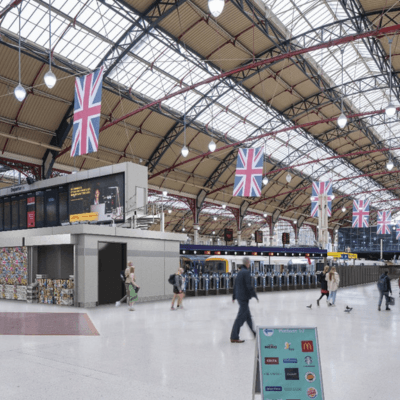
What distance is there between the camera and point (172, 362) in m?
7.18

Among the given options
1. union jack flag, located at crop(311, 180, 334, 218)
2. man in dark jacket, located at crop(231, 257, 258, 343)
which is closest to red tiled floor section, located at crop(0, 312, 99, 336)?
man in dark jacket, located at crop(231, 257, 258, 343)

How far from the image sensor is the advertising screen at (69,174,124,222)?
735 inches

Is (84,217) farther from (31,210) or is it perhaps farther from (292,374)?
(292,374)

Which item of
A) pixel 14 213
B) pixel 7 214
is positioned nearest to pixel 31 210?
pixel 14 213

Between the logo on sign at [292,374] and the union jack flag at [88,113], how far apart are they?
1109 cm

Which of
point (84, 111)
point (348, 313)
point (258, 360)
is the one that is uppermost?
point (84, 111)

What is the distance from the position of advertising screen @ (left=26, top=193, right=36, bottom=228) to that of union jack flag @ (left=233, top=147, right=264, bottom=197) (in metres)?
10.3

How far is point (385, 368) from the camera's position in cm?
685

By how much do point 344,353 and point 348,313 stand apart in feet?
22.2

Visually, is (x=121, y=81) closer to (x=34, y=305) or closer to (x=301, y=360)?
(x=34, y=305)

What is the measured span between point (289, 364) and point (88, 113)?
38.5 ft

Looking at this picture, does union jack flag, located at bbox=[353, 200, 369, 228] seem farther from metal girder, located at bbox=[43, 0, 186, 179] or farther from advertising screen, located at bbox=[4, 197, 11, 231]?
advertising screen, located at bbox=[4, 197, 11, 231]

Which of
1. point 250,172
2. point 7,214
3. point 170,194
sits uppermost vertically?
point 170,194

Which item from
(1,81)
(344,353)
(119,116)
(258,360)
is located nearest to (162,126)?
(119,116)
